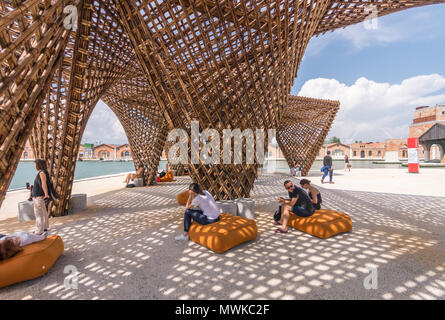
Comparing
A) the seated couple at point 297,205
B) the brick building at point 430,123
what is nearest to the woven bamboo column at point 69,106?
the seated couple at point 297,205

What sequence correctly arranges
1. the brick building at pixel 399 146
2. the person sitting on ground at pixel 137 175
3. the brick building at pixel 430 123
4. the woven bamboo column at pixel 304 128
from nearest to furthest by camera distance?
the person sitting on ground at pixel 137 175
the woven bamboo column at pixel 304 128
the brick building at pixel 430 123
the brick building at pixel 399 146

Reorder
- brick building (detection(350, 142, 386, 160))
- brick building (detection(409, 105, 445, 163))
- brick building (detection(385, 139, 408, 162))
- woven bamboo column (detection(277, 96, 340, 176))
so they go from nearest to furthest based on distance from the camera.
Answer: woven bamboo column (detection(277, 96, 340, 176)) < brick building (detection(409, 105, 445, 163)) < brick building (detection(385, 139, 408, 162)) < brick building (detection(350, 142, 386, 160))

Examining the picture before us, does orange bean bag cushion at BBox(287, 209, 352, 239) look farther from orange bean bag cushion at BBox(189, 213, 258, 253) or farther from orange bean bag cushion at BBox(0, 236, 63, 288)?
orange bean bag cushion at BBox(0, 236, 63, 288)

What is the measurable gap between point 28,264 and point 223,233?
1.99 meters

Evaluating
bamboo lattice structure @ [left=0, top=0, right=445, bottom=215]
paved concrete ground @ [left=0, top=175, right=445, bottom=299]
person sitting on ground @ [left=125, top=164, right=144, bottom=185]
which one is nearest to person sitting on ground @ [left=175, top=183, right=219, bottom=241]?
paved concrete ground @ [left=0, top=175, right=445, bottom=299]

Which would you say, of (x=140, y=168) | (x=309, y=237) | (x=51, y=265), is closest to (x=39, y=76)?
(x=51, y=265)

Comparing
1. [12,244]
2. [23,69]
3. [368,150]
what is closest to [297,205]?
[12,244]

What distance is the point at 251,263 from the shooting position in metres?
2.27

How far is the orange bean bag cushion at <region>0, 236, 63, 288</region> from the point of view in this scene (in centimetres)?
186

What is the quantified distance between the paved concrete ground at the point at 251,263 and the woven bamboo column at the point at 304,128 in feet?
23.0

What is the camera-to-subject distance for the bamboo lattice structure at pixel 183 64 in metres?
2.98

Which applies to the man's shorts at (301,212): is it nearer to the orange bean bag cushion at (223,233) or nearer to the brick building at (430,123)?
the orange bean bag cushion at (223,233)

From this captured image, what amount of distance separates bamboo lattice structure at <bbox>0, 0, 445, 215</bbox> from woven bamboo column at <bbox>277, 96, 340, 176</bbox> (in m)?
4.99
